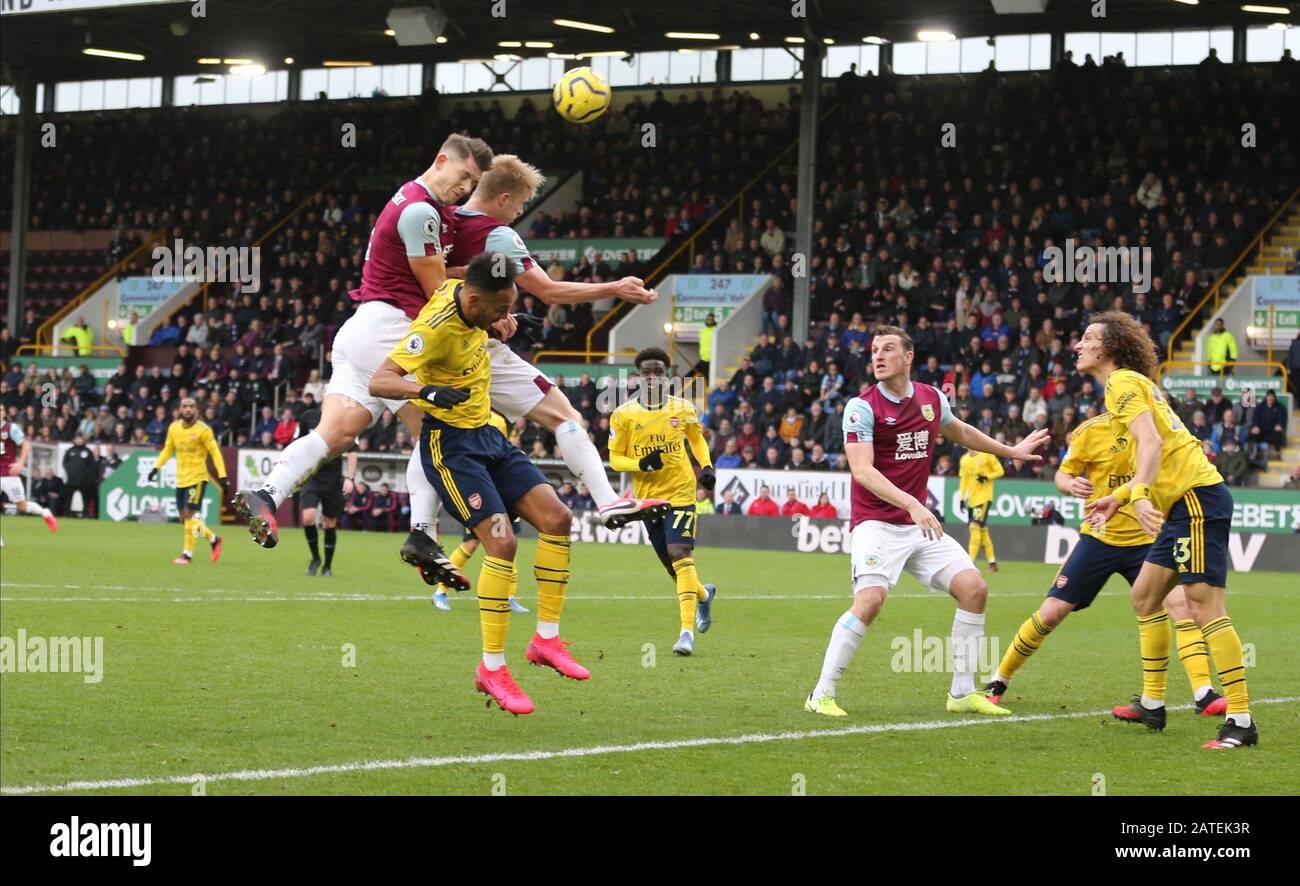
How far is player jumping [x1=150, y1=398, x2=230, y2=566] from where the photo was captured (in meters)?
23.4

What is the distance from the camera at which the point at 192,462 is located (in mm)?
24203

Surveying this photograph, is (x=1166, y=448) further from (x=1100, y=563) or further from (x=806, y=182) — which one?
(x=806, y=182)

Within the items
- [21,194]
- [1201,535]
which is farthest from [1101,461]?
[21,194]

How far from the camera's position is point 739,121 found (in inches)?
1698

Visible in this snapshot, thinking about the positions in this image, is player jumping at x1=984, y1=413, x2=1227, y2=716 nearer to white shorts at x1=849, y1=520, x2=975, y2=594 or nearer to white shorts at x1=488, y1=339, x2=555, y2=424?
white shorts at x1=849, y1=520, x2=975, y2=594

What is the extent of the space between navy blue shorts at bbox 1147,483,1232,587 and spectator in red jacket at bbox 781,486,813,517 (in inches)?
843

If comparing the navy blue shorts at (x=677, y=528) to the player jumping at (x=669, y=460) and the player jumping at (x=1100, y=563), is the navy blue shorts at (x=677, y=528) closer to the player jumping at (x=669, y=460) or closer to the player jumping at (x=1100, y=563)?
the player jumping at (x=669, y=460)

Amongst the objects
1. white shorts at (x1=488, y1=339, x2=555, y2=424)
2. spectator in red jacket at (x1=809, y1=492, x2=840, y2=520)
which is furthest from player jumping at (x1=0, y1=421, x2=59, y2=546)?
white shorts at (x1=488, y1=339, x2=555, y2=424)

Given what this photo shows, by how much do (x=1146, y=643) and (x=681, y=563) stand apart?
497cm

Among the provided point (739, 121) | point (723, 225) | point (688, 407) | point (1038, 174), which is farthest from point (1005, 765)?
point (739, 121)

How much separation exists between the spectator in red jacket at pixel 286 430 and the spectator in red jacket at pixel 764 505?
9.06m

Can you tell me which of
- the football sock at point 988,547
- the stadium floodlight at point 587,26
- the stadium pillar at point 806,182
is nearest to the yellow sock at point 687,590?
the football sock at point 988,547

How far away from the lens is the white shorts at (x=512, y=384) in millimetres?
9805

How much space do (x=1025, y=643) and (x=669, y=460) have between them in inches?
188
